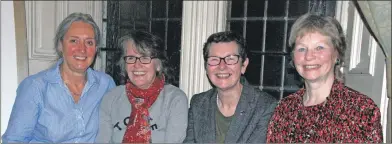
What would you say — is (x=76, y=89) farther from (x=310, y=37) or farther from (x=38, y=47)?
(x=310, y=37)

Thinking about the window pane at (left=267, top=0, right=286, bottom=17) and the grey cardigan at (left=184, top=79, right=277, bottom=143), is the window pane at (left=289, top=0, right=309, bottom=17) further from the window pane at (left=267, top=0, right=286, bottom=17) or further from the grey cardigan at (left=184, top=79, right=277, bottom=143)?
the grey cardigan at (left=184, top=79, right=277, bottom=143)

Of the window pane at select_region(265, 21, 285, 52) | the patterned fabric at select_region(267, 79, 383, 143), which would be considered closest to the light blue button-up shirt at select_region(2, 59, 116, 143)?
the patterned fabric at select_region(267, 79, 383, 143)

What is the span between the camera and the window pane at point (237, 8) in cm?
222

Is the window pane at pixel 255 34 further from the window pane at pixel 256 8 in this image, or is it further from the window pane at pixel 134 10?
the window pane at pixel 134 10

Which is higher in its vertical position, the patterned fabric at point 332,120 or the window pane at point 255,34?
the window pane at point 255,34

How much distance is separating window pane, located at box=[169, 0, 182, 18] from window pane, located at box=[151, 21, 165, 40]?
10 cm

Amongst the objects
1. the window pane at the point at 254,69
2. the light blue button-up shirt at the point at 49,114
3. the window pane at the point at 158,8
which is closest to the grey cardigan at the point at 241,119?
the window pane at the point at 254,69

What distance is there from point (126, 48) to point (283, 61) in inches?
36.1

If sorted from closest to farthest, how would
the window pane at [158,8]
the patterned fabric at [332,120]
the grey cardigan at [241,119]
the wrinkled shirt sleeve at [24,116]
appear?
the patterned fabric at [332,120] < the grey cardigan at [241,119] < the wrinkled shirt sleeve at [24,116] < the window pane at [158,8]

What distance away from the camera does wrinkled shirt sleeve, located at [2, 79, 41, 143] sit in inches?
67.5

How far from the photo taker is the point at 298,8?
203 cm

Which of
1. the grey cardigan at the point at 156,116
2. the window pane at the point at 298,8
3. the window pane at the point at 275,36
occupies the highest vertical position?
the window pane at the point at 298,8

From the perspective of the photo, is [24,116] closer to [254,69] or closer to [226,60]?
[226,60]

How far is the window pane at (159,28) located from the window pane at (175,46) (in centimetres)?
7
